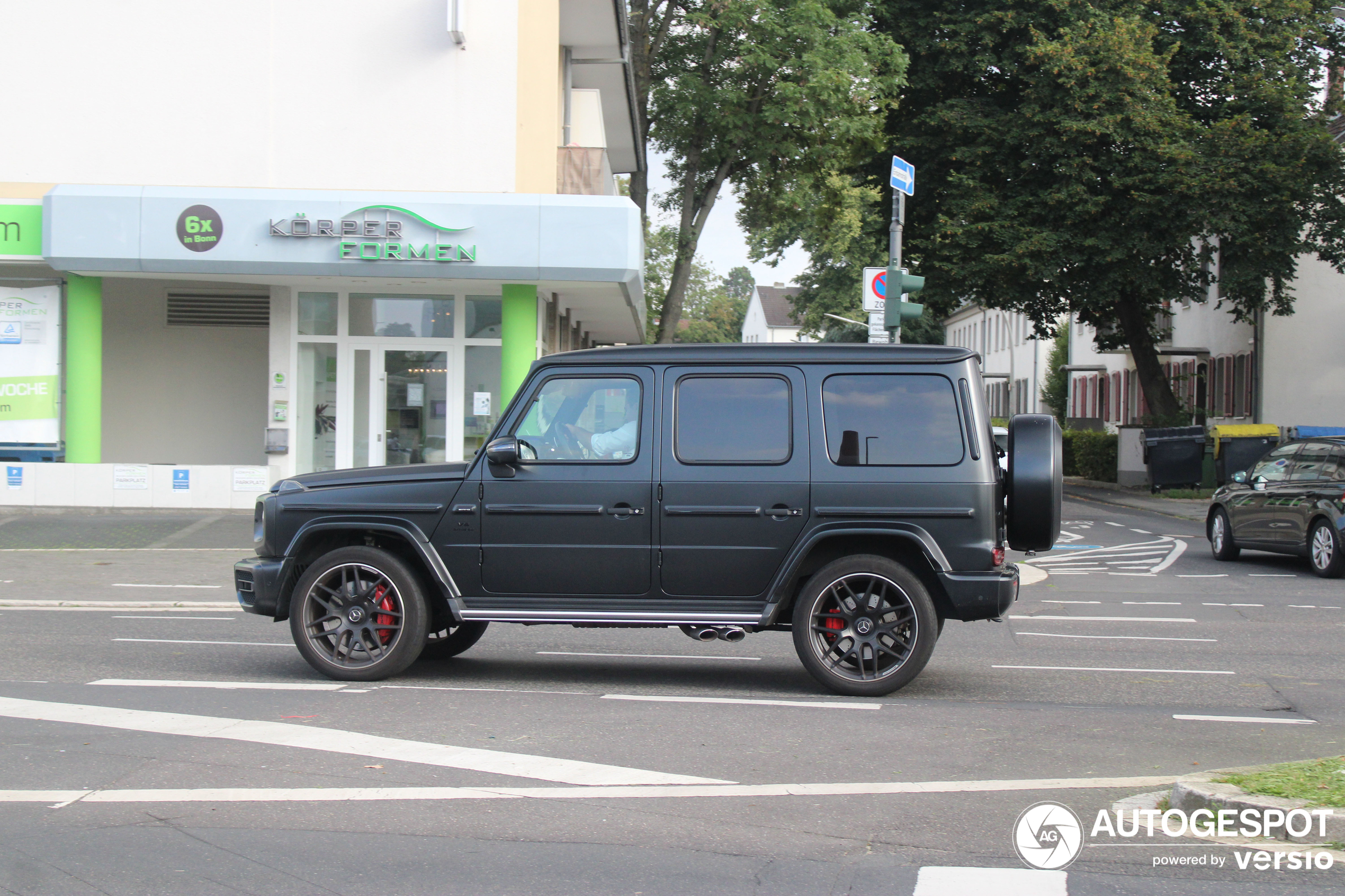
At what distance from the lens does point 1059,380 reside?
5828 centimetres

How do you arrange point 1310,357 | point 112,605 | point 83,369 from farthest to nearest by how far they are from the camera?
point 1310,357, point 83,369, point 112,605

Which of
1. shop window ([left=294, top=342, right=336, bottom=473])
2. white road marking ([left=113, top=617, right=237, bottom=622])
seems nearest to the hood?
white road marking ([left=113, top=617, right=237, bottom=622])

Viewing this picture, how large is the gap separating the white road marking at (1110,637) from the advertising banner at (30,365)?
15.5m

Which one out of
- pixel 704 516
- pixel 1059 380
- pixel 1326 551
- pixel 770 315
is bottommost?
pixel 1326 551

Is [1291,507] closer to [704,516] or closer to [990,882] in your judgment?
[704,516]

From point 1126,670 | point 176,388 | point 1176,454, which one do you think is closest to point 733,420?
point 1126,670

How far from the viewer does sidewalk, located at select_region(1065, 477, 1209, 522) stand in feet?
85.5

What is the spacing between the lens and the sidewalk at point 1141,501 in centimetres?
2608

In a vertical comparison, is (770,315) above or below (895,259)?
above

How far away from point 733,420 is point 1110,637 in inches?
184

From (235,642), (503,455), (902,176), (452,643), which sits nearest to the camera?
(503,455)

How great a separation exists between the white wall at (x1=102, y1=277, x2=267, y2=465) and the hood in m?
15.5

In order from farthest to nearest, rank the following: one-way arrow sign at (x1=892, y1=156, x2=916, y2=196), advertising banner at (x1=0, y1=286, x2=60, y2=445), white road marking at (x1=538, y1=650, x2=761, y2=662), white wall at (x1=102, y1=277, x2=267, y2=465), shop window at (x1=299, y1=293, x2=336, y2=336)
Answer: white wall at (x1=102, y1=277, x2=267, y2=465) → shop window at (x1=299, y1=293, x2=336, y2=336) → advertising banner at (x1=0, y1=286, x2=60, y2=445) → one-way arrow sign at (x1=892, y1=156, x2=916, y2=196) → white road marking at (x1=538, y1=650, x2=761, y2=662)

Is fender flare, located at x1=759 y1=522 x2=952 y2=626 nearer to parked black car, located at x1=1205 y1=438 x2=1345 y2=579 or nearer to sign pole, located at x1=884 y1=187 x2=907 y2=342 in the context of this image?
sign pole, located at x1=884 y1=187 x2=907 y2=342
